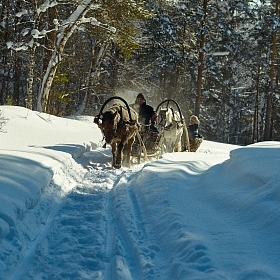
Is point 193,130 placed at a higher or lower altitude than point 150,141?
higher

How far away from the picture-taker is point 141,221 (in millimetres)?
4977

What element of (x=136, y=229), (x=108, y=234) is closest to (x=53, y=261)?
(x=108, y=234)

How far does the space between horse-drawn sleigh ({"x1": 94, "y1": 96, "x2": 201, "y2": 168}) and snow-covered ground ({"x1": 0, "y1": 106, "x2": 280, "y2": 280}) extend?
1.41 m

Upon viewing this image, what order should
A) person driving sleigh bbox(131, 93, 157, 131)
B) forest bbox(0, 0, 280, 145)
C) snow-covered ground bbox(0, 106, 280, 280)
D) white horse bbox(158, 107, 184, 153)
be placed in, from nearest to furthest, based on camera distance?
snow-covered ground bbox(0, 106, 280, 280) → person driving sleigh bbox(131, 93, 157, 131) → white horse bbox(158, 107, 184, 153) → forest bbox(0, 0, 280, 145)

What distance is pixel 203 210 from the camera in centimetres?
502

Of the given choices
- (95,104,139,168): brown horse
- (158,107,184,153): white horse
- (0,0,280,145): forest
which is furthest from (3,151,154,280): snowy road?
(0,0,280,145): forest

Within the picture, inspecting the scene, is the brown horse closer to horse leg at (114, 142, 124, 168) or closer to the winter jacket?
horse leg at (114, 142, 124, 168)

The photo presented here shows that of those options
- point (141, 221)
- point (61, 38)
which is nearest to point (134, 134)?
point (141, 221)

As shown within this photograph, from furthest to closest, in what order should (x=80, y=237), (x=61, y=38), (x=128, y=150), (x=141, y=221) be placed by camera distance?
(x=61, y=38) → (x=128, y=150) → (x=141, y=221) → (x=80, y=237)

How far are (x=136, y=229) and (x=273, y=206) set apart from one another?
5.01ft

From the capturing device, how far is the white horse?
11.9m

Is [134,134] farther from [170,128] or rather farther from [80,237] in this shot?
[80,237]

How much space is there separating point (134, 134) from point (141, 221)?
486 centimetres

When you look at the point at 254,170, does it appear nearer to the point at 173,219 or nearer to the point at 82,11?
the point at 173,219
